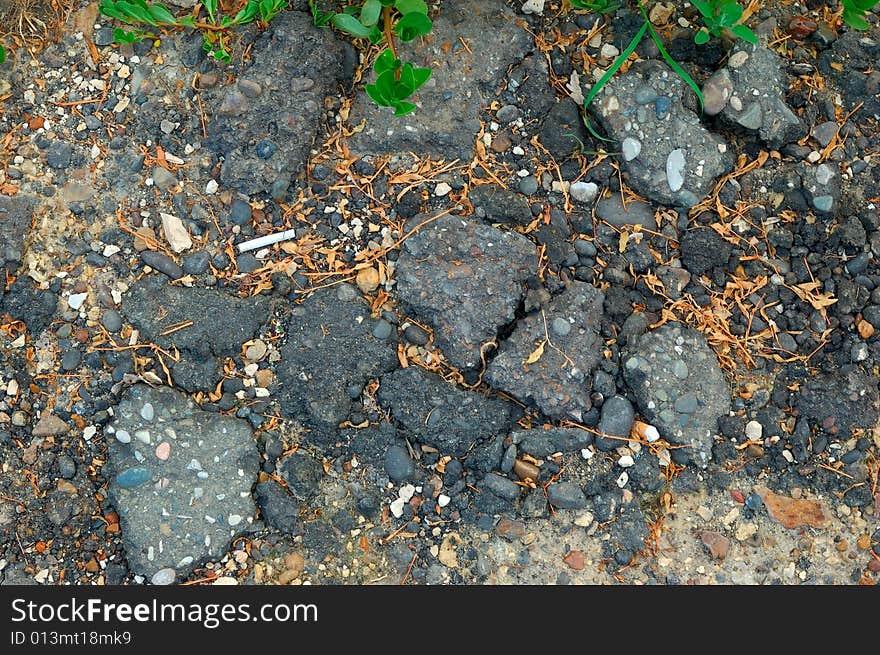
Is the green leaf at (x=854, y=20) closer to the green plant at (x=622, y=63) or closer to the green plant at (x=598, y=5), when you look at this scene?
the green plant at (x=622, y=63)

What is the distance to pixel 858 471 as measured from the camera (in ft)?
8.61

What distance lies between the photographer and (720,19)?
264 cm

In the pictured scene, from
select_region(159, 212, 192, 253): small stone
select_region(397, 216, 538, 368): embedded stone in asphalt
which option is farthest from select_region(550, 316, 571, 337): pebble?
select_region(159, 212, 192, 253): small stone

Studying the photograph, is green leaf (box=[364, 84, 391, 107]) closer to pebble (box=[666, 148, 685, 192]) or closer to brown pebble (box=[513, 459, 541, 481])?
pebble (box=[666, 148, 685, 192])

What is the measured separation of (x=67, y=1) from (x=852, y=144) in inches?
105

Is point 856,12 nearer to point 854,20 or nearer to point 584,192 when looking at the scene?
point 854,20

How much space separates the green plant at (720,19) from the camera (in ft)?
8.63

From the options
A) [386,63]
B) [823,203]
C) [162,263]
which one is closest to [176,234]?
[162,263]

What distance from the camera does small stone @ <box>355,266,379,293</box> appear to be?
Answer: 8.60 ft

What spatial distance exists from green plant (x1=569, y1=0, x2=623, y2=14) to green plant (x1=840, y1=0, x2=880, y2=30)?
712mm

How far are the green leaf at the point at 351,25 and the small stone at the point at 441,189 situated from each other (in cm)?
53

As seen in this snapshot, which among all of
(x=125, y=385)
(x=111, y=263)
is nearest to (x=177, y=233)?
(x=111, y=263)

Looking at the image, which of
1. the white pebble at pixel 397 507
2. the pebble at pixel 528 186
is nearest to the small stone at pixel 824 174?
the pebble at pixel 528 186

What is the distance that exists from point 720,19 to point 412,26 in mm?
984
